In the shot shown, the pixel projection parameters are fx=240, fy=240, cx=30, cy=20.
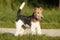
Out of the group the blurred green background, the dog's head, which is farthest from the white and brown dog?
the blurred green background

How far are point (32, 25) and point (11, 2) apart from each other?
6982 millimetres

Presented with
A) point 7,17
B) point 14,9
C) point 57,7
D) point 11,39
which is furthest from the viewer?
point 57,7

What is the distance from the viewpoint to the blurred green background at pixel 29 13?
1266 centimetres

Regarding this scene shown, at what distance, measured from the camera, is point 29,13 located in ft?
47.3

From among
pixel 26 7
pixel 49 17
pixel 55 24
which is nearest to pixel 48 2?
pixel 26 7

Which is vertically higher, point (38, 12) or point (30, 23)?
point (38, 12)

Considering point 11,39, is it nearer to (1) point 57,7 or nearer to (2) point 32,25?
(2) point 32,25

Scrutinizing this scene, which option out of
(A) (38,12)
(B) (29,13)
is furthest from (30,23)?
(B) (29,13)

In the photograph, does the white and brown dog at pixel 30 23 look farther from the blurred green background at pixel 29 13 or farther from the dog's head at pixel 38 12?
the blurred green background at pixel 29 13

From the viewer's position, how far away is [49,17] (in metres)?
13.7

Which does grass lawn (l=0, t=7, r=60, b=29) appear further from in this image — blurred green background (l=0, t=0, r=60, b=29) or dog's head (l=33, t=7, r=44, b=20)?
dog's head (l=33, t=7, r=44, b=20)

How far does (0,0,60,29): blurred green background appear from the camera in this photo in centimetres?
1266

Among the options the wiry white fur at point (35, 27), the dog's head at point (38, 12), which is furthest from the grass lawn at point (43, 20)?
the dog's head at point (38, 12)

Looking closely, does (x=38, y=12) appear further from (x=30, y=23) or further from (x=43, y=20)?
(x=43, y=20)
